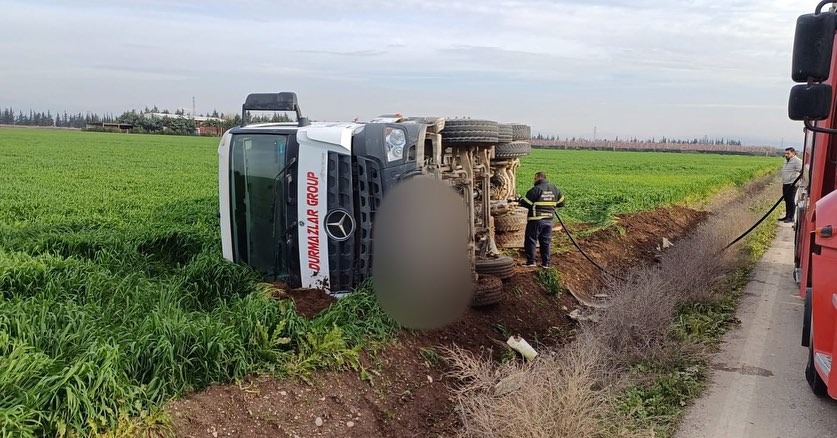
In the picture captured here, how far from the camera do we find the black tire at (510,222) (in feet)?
32.6

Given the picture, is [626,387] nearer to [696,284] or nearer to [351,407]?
[351,407]

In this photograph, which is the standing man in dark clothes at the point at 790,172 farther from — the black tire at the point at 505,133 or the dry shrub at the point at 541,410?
the dry shrub at the point at 541,410

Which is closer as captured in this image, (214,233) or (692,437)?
(692,437)

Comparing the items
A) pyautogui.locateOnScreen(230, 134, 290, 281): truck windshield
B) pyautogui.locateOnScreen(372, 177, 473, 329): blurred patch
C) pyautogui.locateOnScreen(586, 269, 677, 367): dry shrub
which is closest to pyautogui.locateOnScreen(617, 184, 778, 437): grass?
pyautogui.locateOnScreen(586, 269, 677, 367): dry shrub

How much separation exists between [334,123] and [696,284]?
205 inches

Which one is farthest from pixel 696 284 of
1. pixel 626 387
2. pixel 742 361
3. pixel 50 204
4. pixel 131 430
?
pixel 50 204

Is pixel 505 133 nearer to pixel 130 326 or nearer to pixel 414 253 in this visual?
pixel 414 253

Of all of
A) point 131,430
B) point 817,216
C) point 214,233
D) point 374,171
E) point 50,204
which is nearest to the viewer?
point 131,430

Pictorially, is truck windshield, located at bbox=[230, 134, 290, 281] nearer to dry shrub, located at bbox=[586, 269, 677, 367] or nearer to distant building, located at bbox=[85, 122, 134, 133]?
dry shrub, located at bbox=[586, 269, 677, 367]

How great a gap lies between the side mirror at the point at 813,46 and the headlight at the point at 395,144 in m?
3.17

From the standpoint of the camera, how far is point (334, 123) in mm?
6832

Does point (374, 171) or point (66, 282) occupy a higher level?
point (374, 171)

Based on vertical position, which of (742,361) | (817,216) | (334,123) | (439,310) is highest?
(334,123)

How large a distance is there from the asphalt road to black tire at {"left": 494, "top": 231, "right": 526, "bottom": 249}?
10.3ft
